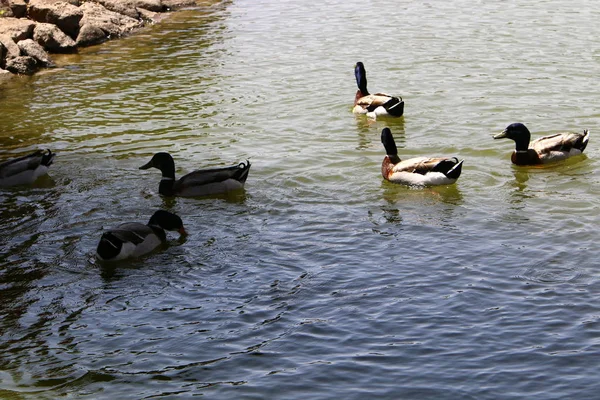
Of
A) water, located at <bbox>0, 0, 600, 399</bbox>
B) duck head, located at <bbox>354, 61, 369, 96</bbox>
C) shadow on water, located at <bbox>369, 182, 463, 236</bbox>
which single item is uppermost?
duck head, located at <bbox>354, 61, 369, 96</bbox>

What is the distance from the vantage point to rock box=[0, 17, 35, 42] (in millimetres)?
26359

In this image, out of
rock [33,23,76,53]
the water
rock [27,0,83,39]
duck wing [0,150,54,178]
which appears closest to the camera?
the water

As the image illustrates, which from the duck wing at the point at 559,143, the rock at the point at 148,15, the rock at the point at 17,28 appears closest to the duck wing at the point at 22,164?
the duck wing at the point at 559,143

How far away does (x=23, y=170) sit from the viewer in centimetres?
1609

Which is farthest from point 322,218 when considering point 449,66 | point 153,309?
point 449,66

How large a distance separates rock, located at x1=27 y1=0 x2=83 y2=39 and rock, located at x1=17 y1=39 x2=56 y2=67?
7.89 feet

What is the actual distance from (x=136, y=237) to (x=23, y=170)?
4.37m

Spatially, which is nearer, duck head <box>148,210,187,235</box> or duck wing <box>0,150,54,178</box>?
duck head <box>148,210,187,235</box>

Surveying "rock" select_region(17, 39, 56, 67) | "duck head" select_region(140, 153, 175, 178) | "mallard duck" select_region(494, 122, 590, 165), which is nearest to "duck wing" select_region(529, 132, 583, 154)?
"mallard duck" select_region(494, 122, 590, 165)

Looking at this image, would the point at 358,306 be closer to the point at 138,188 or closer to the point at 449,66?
the point at 138,188

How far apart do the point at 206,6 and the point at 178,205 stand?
68.6ft

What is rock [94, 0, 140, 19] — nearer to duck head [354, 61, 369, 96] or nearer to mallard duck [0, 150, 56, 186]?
duck head [354, 61, 369, 96]

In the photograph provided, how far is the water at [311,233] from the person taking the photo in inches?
366

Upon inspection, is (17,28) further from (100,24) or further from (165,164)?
(165,164)
